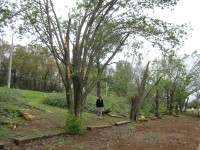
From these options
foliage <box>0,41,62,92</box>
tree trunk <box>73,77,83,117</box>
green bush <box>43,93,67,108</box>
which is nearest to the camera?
tree trunk <box>73,77,83,117</box>

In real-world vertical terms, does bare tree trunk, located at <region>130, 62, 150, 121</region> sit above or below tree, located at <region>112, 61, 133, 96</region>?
below

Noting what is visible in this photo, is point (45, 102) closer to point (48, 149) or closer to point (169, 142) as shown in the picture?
point (169, 142)

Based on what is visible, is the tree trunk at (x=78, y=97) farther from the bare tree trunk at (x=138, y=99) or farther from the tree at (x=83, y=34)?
the bare tree trunk at (x=138, y=99)

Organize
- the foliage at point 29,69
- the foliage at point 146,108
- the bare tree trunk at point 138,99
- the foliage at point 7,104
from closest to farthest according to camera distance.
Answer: the foliage at point 7,104
the bare tree trunk at point 138,99
the foliage at point 146,108
the foliage at point 29,69

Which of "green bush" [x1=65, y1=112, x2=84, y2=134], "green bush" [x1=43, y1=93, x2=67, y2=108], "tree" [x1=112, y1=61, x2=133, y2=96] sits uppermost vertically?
"tree" [x1=112, y1=61, x2=133, y2=96]

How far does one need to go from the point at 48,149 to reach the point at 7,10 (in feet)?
20.2

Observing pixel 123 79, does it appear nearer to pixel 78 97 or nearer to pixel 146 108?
pixel 146 108

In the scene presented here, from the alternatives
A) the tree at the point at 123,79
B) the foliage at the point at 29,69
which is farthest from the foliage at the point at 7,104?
the foliage at the point at 29,69

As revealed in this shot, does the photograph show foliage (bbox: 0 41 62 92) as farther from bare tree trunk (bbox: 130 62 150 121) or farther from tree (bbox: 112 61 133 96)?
bare tree trunk (bbox: 130 62 150 121)

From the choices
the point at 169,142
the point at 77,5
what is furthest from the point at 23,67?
the point at 169,142

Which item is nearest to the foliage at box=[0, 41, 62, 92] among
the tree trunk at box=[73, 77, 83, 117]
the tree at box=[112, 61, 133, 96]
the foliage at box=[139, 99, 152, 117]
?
the tree at box=[112, 61, 133, 96]

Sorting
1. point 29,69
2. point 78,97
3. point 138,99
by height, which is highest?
point 29,69

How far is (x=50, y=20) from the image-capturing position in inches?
551

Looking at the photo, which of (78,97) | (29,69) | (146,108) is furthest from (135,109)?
(29,69)
